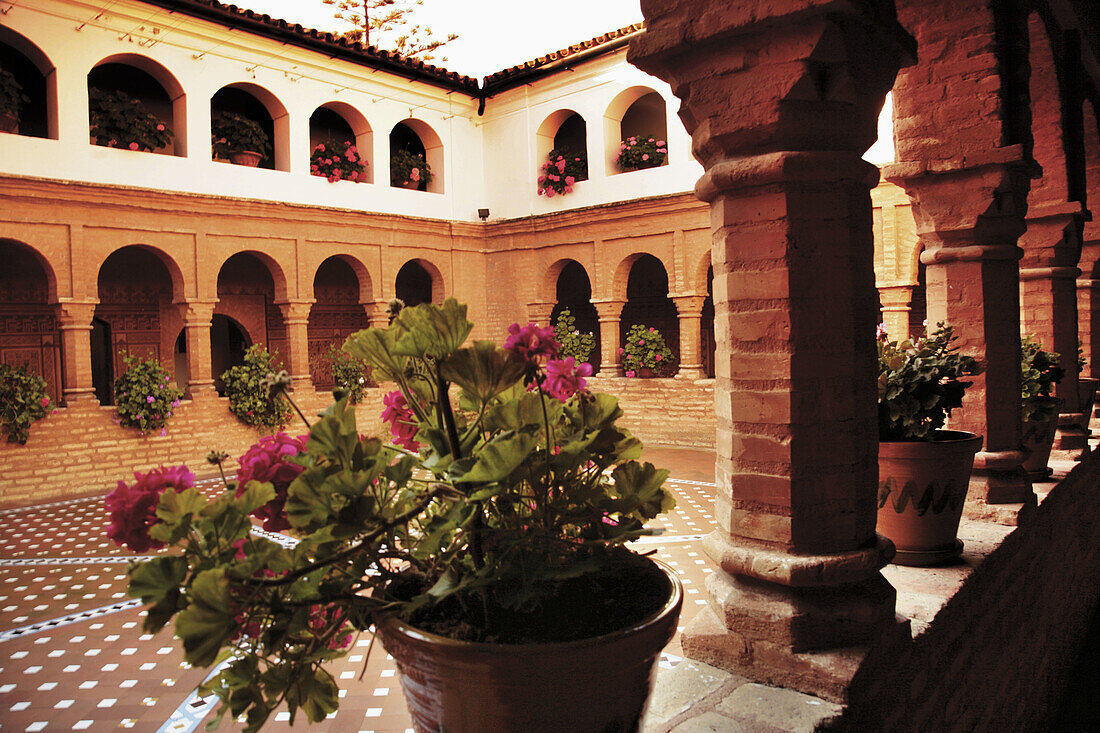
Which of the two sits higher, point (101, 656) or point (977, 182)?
point (977, 182)

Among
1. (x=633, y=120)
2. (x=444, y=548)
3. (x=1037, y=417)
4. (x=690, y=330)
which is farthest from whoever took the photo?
(x=633, y=120)

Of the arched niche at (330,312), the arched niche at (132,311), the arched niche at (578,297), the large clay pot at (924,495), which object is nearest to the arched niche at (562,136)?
the arched niche at (578,297)

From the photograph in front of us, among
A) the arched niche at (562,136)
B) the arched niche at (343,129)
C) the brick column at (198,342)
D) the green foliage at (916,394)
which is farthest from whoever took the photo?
the arched niche at (562,136)

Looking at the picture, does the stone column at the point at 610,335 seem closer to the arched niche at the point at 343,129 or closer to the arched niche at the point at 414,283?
the arched niche at the point at 414,283

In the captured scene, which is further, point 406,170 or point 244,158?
point 406,170

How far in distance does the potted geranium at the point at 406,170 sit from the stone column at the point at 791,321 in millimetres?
13388

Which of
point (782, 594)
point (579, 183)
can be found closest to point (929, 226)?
point (782, 594)

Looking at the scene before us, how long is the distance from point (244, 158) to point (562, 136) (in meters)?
6.50

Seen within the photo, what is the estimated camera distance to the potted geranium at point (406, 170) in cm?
1499

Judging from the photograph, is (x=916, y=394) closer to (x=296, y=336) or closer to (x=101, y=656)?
(x=101, y=656)

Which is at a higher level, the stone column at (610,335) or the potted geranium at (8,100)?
the potted geranium at (8,100)

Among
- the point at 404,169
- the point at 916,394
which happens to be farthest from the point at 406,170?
the point at 916,394

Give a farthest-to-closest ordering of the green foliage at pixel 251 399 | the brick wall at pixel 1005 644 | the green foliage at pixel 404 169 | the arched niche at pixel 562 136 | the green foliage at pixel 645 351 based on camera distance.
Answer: the arched niche at pixel 562 136, the green foliage at pixel 404 169, the green foliage at pixel 645 351, the green foliage at pixel 251 399, the brick wall at pixel 1005 644

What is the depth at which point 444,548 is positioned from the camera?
1.39 m
